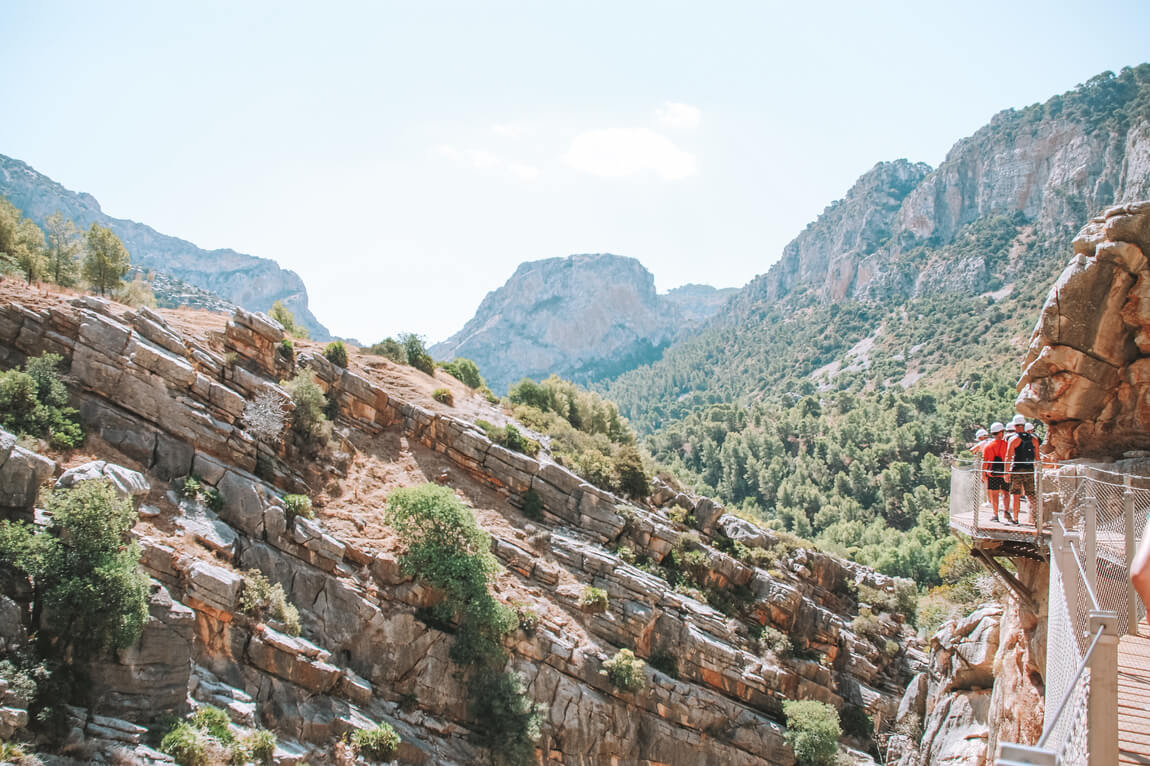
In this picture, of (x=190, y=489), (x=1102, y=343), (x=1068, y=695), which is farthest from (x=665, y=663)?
(x=1068, y=695)

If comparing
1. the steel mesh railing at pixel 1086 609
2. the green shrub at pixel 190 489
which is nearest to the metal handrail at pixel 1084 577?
the steel mesh railing at pixel 1086 609

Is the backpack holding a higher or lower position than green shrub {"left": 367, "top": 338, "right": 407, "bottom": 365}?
higher

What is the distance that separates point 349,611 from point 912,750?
19.4m

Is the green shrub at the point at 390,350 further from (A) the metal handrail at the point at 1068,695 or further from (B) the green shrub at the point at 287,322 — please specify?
(A) the metal handrail at the point at 1068,695

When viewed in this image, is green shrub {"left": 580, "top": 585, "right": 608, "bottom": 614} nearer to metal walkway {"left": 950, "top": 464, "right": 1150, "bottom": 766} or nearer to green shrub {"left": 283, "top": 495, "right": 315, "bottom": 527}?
green shrub {"left": 283, "top": 495, "right": 315, "bottom": 527}

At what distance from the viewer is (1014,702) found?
12.9m

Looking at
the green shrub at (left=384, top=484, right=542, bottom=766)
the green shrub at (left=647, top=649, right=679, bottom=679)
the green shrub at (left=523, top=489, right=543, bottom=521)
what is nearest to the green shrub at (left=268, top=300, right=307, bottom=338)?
the green shrub at (left=523, top=489, right=543, bottom=521)

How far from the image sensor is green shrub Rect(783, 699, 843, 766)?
83.0ft

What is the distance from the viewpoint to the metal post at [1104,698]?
5.52 meters

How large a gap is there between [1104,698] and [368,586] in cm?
2118

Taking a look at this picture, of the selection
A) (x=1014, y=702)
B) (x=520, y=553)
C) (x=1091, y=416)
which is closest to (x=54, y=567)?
(x=520, y=553)

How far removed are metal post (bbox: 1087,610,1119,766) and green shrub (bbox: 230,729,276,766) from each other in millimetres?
17245

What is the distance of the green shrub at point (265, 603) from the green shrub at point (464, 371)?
25649 mm

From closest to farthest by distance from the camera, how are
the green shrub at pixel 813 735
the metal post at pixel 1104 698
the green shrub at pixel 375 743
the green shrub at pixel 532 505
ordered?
the metal post at pixel 1104 698 → the green shrub at pixel 375 743 → the green shrub at pixel 813 735 → the green shrub at pixel 532 505
